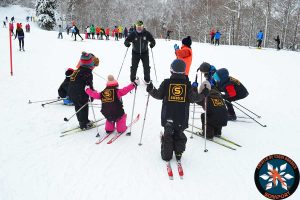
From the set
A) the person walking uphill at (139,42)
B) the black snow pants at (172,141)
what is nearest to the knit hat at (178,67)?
the black snow pants at (172,141)

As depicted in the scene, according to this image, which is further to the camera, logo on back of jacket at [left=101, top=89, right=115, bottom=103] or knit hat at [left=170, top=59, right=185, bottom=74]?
logo on back of jacket at [left=101, top=89, right=115, bottom=103]

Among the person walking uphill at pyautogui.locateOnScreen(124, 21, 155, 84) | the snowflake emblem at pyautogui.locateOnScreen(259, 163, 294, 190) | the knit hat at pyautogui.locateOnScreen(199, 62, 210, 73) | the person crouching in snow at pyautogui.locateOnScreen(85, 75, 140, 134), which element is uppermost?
the person walking uphill at pyautogui.locateOnScreen(124, 21, 155, 84)

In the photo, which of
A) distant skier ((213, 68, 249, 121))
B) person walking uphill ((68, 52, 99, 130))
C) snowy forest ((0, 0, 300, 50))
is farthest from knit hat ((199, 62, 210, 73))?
snowy forest ((0, 0, 300, 50))

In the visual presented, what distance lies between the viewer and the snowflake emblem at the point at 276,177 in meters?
4.04

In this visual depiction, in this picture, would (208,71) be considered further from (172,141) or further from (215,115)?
(172,141)

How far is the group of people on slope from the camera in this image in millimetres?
4840

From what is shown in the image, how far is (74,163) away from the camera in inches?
194

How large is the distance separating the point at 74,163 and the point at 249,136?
4.01 metres

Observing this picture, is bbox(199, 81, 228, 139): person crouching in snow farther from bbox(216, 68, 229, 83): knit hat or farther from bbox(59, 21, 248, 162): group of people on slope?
bbox(216, 68, 229, 83): knit hat

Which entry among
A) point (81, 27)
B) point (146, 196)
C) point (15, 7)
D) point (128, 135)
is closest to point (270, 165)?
point (146, 196)

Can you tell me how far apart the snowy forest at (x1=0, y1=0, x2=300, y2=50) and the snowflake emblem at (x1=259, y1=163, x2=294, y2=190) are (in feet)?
112

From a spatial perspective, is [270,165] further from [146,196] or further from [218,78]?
[218,78]

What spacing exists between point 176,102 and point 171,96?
13 cm

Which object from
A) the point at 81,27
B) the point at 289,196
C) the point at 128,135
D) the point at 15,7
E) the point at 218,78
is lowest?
the point at 289,196
